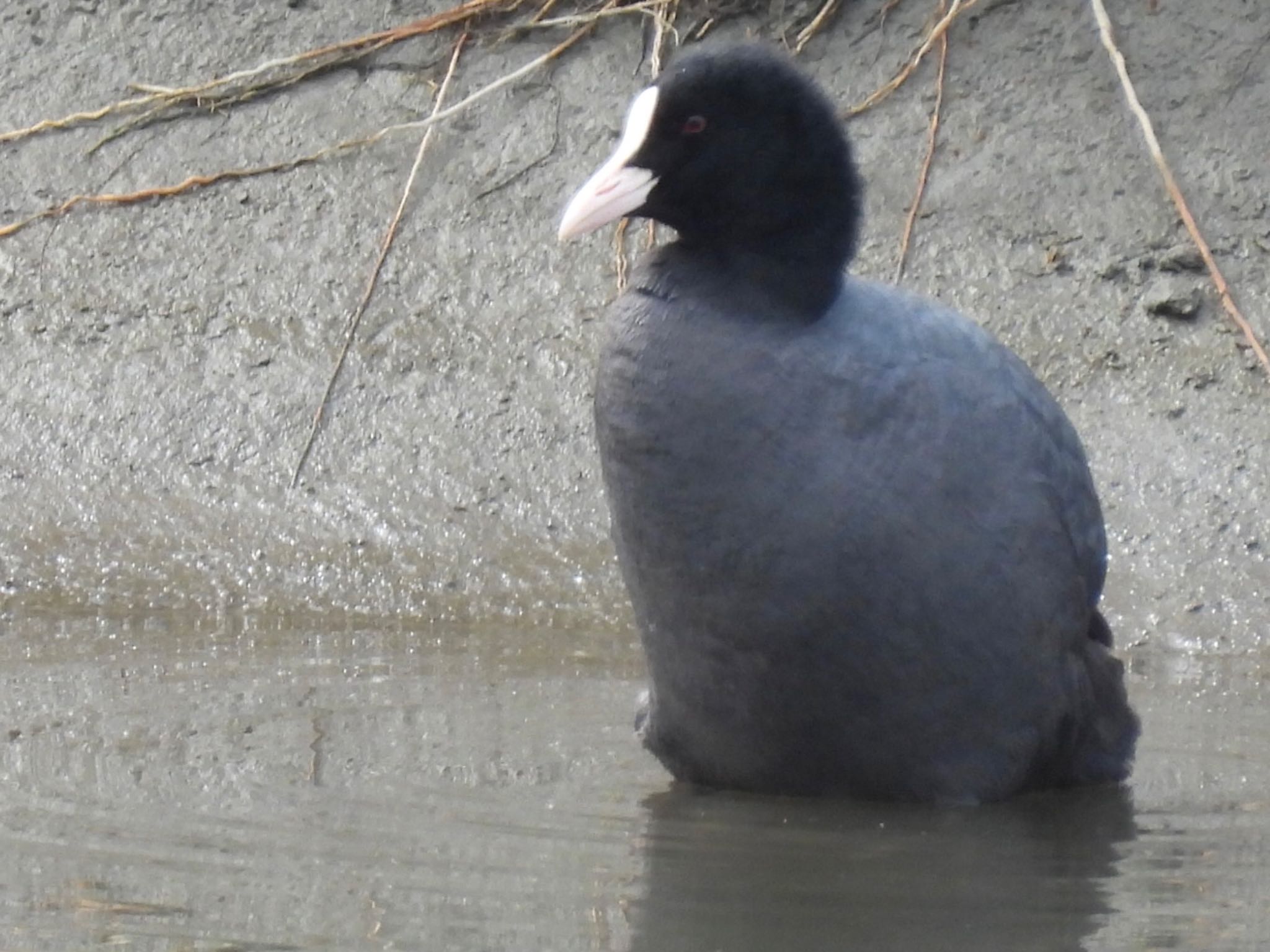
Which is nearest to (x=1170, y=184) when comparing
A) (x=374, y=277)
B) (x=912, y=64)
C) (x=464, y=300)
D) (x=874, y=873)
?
(x=912, y=64)

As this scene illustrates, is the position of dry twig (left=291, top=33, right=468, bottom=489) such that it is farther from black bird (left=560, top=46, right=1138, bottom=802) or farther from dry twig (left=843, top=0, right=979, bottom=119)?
black bird (left=560, top=46, right=1138, bottom=802)

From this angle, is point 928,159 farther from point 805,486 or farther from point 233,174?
point 805,486

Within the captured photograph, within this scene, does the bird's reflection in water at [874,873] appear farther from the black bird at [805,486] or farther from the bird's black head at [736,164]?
the bird's black head at [736,164]

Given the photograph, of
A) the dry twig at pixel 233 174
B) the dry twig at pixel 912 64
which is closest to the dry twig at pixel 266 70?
the dry twig at pixel 233 174

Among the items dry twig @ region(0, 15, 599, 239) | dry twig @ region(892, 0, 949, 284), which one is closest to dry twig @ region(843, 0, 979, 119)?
dry twig @ region(892, 0, 949, 284)

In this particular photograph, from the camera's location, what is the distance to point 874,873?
3508 mm

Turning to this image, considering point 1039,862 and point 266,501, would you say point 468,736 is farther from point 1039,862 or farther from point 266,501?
point 266,501

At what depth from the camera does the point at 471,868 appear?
11.0 feet

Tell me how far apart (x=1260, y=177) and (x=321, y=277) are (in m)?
2.83

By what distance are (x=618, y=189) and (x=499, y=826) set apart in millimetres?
1178

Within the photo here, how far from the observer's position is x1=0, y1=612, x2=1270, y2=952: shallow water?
3.11 m

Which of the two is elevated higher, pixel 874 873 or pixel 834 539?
pixel 834 539

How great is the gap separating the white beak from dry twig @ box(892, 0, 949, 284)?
8.05 feet

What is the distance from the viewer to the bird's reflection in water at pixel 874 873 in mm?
3135
